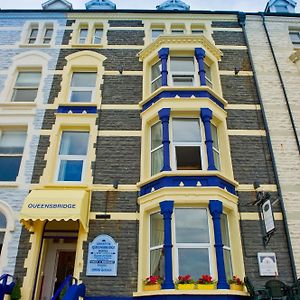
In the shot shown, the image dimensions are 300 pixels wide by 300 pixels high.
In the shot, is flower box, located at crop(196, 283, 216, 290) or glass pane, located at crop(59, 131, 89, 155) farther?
glass pane, located at crop(59, 131, 89, 155)

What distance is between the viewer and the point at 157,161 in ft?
34.8

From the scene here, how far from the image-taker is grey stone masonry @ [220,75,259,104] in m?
12.2

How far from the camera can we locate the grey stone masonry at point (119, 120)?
11531 mm

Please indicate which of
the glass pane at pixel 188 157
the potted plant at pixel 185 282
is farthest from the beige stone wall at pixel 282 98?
the potted plant at pixel 185 282

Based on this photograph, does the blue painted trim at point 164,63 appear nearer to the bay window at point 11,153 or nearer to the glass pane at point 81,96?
the glass pane at point 81,96

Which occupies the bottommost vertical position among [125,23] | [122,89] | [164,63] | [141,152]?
[141,152]

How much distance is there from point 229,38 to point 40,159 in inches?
386

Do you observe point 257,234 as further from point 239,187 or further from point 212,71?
point 212,71

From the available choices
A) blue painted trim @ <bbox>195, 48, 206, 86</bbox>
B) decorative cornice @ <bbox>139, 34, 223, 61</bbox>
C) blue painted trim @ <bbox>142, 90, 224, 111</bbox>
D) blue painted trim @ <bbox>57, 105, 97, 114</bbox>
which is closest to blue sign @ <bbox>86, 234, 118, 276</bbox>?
blue painted trim @ <bbox>57, 105, 97, 114</bbox>

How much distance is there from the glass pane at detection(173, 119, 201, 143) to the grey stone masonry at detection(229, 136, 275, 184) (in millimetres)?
1367

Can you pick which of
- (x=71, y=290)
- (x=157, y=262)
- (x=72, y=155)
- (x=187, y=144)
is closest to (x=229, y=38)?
(x=187, y=144)

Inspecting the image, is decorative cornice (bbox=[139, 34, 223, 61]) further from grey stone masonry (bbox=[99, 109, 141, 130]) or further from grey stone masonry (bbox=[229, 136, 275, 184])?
grey stone masonry (bbox=[229, 136, 275, 184])

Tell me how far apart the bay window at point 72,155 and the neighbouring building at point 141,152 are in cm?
4

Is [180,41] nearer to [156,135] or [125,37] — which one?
[125,37]
